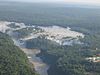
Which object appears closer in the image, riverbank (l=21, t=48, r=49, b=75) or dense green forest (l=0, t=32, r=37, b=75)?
dense green forest (l=0, t=32, r=37, b=75)

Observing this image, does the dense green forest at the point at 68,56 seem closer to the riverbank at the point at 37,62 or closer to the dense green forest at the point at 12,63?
the riverbank at the point at 37,62

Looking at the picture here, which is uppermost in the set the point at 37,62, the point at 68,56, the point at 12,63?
the point at 12,63

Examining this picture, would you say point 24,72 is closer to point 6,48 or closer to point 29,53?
point 6,48

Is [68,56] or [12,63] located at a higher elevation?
[12,63]

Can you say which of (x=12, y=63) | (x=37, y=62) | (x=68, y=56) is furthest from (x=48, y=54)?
(x=12, y=63)

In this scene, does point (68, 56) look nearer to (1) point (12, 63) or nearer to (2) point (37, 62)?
(2) point (37, 62)

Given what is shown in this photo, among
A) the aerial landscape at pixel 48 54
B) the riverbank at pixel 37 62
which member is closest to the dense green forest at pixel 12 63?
the aerial landscape at pixel 48 54

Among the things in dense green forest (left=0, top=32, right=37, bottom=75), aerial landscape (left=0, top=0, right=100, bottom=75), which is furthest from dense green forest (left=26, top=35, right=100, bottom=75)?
dense green forest (left=0, top=32, right=37, bottom=75)

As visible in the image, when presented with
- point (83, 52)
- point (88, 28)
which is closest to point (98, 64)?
point (83, 52)

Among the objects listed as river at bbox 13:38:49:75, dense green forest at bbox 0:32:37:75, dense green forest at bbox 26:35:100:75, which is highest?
dense green forest at bbox 0:32:37:75

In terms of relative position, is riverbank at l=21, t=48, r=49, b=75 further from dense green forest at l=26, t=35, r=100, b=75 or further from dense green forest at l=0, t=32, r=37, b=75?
dense green forest at l=0, t=32, r=37, b=75

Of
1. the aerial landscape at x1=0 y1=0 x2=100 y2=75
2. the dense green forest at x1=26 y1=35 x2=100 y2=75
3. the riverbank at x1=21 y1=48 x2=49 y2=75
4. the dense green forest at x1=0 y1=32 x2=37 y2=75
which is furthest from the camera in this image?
the riverbank at x1=21 y1=48 x2=49 y2=75
